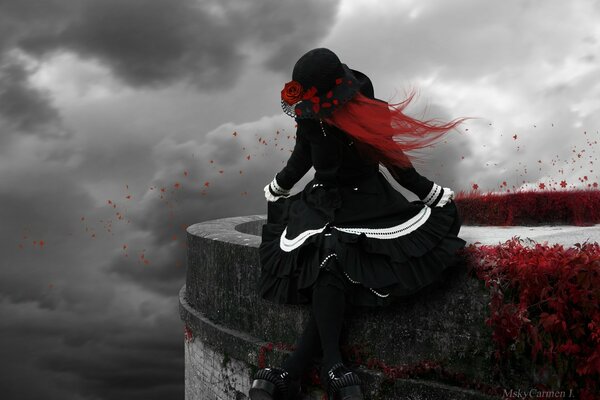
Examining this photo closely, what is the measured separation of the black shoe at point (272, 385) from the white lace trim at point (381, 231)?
77cm

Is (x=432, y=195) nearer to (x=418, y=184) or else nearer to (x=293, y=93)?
(x=418, y=184)

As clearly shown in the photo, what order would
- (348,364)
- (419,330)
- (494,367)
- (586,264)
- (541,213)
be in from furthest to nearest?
(541,213) < (348,364) < (419,330) < (494,367) < (586,264)

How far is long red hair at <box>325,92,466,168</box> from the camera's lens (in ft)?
11.7

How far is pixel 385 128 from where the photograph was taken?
11.9ft

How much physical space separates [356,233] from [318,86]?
915 millimetres

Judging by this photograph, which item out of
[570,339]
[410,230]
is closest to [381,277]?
[410,230]

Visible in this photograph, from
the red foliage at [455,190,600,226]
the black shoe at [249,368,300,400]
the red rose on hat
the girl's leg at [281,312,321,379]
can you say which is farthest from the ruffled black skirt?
the red foliage at [455,190,600,226]

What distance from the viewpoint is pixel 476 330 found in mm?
3486

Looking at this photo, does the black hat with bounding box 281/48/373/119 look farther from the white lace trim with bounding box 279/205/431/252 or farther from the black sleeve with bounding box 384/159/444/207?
the white lace trim with bounding box 279/205/431/252

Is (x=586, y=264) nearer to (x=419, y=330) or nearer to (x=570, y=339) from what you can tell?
(x=570, y=339)

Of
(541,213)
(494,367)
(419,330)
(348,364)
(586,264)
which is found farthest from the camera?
(541,213)

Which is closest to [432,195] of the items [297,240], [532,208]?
[297,240]

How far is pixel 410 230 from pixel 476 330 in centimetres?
69

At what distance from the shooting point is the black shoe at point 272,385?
12.0ft
